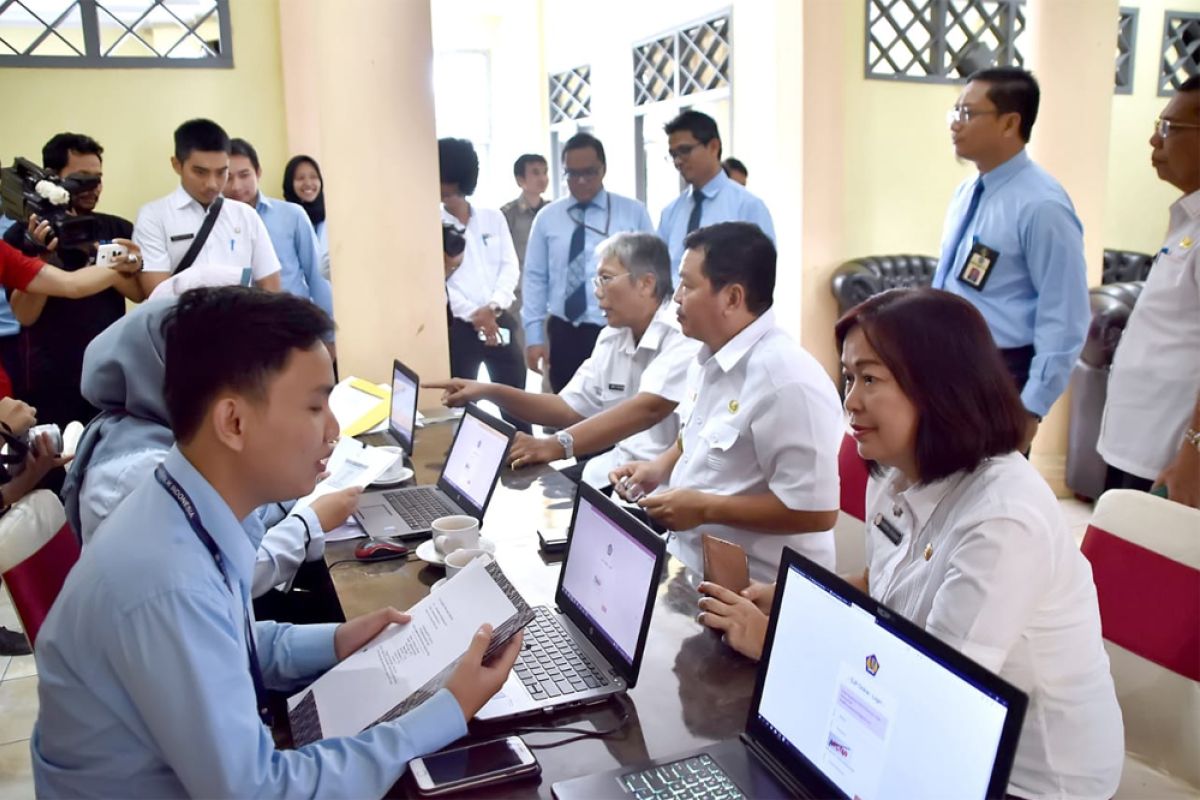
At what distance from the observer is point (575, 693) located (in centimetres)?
122

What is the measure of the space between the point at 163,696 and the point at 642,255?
6.41 ft

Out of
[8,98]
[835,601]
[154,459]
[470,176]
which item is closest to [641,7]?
[470,176]

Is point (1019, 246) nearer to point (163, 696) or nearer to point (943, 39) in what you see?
point (163, 696)

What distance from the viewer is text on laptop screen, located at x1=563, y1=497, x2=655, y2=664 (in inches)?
48.4

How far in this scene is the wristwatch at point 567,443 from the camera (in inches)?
99.3

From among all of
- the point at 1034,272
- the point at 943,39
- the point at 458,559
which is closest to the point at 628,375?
the point at 1034,272

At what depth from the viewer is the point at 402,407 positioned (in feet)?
9.04

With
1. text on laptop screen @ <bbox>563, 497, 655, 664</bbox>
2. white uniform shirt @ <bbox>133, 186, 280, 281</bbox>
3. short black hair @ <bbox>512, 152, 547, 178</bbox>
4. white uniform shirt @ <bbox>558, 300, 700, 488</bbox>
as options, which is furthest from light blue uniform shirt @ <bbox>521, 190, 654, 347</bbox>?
text on laptop screen @ <bbox>563, 497, 655, 664</bbox>

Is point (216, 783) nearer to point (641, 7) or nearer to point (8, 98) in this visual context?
point (8, 98)

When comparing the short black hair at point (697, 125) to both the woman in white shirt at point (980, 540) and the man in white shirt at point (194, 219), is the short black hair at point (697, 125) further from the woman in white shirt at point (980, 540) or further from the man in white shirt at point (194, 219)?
the woman in white shirt at point (980, 540)

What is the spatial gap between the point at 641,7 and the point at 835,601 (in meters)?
6.98

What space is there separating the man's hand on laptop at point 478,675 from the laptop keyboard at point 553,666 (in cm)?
11

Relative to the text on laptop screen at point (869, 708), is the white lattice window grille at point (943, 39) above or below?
above

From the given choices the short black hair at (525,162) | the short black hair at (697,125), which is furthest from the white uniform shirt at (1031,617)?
the short black hair at (525,162)
